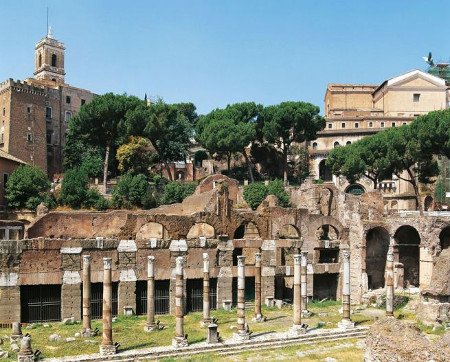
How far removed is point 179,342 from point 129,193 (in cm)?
2664

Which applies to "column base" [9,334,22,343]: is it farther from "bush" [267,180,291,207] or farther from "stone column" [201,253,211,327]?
"bush" [267,180,291,207]

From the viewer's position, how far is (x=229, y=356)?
2088 cm

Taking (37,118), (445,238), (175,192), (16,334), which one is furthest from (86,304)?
(37,118)

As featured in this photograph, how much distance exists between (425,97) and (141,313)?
50.0m

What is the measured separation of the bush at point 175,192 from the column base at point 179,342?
1060 inches

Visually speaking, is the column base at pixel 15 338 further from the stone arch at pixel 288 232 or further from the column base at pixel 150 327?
the stone arch at pixel 288 232

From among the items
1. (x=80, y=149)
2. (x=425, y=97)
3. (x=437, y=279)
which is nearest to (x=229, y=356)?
(x=437, y=279)

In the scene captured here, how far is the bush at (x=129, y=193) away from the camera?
46.3 meters

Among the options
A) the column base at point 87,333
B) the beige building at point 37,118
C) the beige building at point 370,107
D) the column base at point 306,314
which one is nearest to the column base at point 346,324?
the column base at point 306,314

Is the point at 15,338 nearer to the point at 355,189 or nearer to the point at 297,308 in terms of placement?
the point at 297,308

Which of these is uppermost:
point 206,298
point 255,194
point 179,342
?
point 255,194

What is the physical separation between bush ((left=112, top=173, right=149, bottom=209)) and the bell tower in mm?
32049

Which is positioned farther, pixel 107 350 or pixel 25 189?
pixel 25 189

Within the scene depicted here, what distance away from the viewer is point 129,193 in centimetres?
4644
